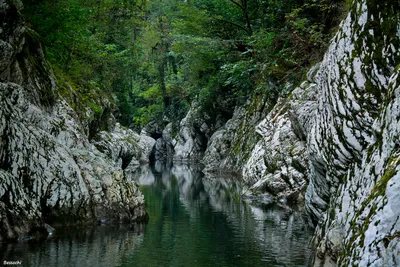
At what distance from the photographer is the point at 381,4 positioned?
922cm

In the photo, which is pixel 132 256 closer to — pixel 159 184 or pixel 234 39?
pixel 159 184

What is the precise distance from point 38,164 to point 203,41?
66.7 ft

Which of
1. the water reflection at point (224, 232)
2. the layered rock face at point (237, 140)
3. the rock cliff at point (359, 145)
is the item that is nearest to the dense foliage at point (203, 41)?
the layered rock face at point (237, 140)

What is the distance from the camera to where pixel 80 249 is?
11.2 metres

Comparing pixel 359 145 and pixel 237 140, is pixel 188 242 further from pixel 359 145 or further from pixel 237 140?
pixel 237 140

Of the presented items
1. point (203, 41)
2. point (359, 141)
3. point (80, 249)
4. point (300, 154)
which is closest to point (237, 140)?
point (203, 41)

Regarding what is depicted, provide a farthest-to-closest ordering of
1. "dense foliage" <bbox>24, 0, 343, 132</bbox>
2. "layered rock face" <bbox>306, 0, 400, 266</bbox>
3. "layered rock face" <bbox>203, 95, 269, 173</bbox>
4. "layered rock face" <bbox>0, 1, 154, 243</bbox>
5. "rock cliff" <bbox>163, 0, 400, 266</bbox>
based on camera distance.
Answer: "layered rock face" <bbox>203, 95, 269, 173</bbox>
"dense foliage" <bbox>24, 0, 343, 132</bbox>
"layered rock face" <bbox>0, 1, 154, 243</bbox>
"layered rock face" <bbox>306, 0, 400, 266</bbox>
"rock cliff" <bbox>163, 0, 400, 266</bbox>

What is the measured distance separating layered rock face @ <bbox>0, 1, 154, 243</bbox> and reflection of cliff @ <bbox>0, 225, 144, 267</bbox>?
0.63 meters

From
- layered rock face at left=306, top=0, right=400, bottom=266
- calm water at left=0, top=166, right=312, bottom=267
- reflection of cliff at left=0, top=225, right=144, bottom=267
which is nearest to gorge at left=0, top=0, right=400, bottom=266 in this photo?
layered rock face at left=306, top=0, right=400, bottom=266

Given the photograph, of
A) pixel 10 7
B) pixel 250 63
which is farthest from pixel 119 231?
pixel 250 63

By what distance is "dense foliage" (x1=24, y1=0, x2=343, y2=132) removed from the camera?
2242 centimetres

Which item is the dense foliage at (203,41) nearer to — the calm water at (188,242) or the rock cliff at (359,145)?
the calm water at (188,242)

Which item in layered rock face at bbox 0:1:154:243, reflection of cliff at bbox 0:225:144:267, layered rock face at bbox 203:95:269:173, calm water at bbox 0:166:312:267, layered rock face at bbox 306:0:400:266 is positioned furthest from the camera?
layered rock face at bbox 203:95:269:173

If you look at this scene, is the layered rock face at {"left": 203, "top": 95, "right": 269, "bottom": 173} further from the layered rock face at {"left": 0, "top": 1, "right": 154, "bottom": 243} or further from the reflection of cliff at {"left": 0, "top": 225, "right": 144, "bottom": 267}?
the reflection of cliff at {"left": 0, "top": 225, "right": 144, "bottom": 267}
